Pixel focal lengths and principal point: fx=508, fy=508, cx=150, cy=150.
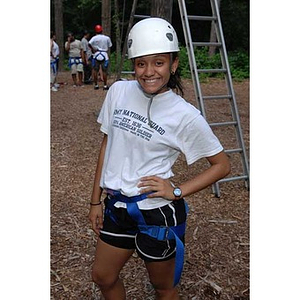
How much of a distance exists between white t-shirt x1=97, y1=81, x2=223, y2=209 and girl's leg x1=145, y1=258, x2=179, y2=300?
27cm

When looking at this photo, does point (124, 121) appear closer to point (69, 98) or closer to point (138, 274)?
point (138, 274)

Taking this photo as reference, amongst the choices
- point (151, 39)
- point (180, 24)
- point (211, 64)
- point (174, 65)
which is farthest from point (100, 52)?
point (180, 24)

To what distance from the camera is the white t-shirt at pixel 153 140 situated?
2.08m

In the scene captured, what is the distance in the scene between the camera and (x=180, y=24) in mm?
24234

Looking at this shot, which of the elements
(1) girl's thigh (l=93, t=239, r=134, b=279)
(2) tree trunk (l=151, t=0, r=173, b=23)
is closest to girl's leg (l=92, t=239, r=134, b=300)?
(1) girl's thigh (l=93, t=239, r=134, b=279)

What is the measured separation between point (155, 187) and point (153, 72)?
0.47m

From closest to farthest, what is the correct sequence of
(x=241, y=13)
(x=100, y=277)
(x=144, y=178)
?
1. (x=144, y=178)
2. (x=100, y=277)
3. (x=241, y=13)

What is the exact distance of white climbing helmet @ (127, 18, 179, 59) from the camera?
6.63 ft

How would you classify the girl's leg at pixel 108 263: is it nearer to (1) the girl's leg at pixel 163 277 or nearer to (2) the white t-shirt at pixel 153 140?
(1) the girl's leg at pixel 163 277

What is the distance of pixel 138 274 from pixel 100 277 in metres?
1.06

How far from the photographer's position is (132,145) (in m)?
2.11

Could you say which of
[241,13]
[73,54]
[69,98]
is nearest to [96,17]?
[241,13]

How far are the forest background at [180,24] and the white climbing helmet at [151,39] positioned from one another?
43.3 ft

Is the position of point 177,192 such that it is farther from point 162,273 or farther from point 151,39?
point 151,39
